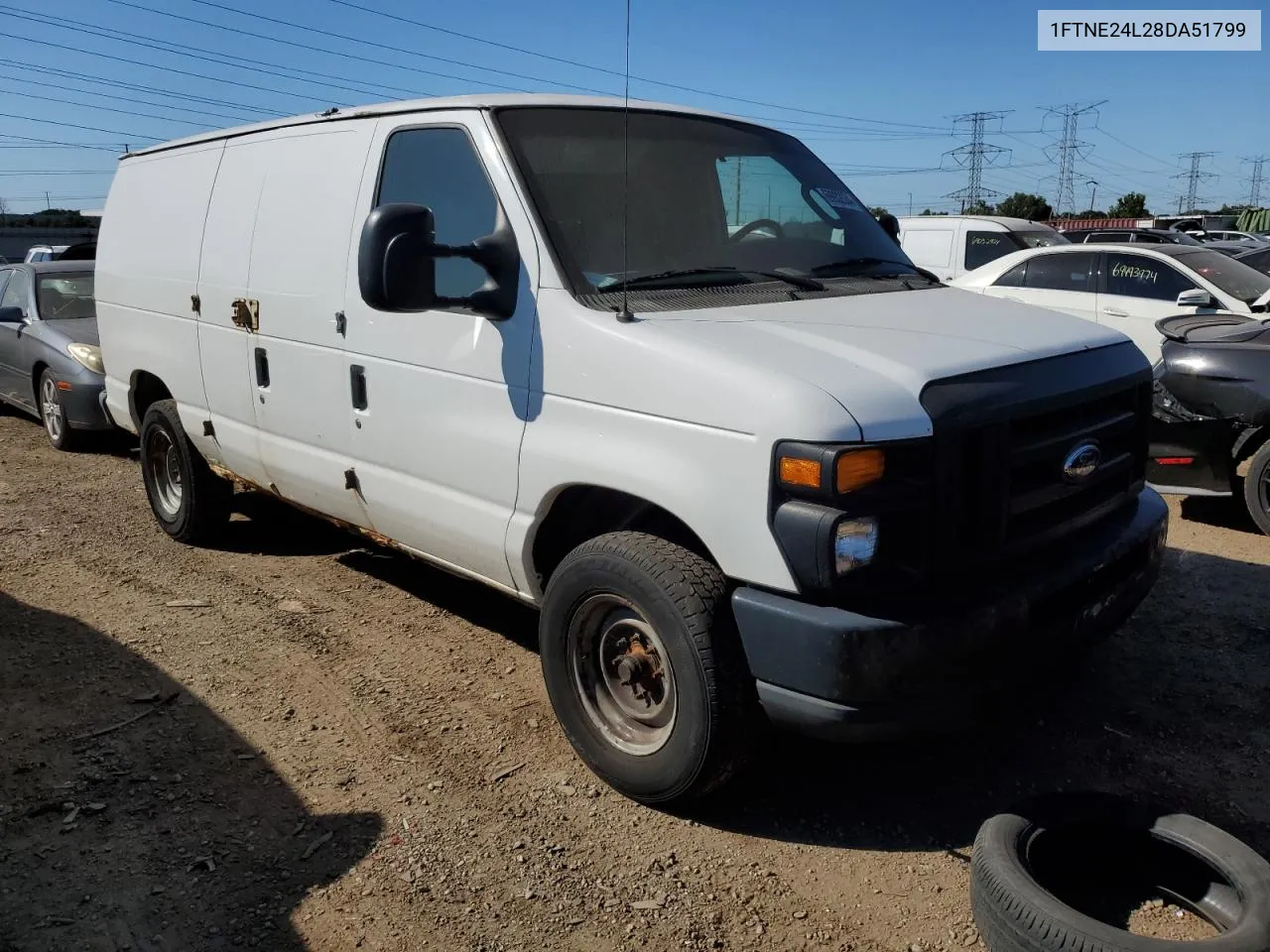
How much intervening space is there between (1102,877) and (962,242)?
466 inches

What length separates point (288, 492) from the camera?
505 centimetres

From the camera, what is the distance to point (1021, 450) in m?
3.05

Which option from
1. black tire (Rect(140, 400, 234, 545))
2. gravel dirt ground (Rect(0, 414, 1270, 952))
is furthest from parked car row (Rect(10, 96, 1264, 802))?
black tire (Rect(140, 400, 234, 545))

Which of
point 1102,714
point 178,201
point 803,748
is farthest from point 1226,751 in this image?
point 178,201

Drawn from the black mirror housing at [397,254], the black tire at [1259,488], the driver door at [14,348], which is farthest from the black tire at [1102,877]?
the driver door at [14,348]

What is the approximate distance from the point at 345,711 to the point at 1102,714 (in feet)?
9.63

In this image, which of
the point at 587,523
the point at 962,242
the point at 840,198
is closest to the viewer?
the point at 587,523

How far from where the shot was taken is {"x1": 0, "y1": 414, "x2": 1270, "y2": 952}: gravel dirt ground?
2.93 metres

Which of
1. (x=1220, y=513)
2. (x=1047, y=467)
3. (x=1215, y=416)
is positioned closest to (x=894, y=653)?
(x=1047, y=467)

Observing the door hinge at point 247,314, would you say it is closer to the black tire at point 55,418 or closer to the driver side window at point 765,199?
the driver side window at point 765,199

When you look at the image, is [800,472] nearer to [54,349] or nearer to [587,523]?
[587,523]

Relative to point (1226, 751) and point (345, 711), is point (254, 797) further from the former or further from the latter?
point (1226, 751)

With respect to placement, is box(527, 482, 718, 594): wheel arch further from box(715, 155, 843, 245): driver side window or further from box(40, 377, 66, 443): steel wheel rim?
box(40, 377, 66, 443): steel wheel rim

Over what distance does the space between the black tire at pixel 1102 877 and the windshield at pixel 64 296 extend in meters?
9.25
